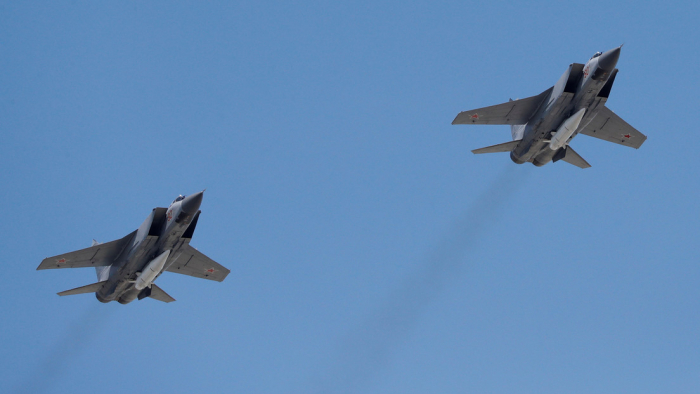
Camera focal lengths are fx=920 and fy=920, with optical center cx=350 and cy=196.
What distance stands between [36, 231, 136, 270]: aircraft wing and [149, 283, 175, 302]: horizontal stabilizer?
283cm

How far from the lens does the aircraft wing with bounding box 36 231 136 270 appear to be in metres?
51.1

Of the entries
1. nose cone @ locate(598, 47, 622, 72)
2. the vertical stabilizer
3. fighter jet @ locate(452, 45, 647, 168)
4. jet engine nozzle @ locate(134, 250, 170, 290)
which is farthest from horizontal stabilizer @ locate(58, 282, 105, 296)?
nose cone @ locate(598, 47, 622, 72)

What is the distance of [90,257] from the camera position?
2044 inches

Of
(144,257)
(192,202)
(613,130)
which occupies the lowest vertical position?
(144,257)

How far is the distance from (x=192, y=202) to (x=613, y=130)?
2637 centimetres

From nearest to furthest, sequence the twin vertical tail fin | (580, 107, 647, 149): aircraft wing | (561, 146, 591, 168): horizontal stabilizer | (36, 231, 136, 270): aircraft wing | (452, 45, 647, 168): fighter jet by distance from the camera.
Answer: (452, 45, 647, 168): fighter jet → (36, 231, 136, 270): aircraft wing → the twin vertical tail fin → (561, 146, 591, 168): horizontal stabilizer → (580, 107, 647, 149): aircraft wing

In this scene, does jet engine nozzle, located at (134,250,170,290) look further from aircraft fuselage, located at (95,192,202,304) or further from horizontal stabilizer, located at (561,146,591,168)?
horizontal stabilizer, located at (561,146,591,168)

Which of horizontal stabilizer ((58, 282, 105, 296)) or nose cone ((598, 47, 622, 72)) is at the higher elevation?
nose cone ((598, 47, 622, 72))

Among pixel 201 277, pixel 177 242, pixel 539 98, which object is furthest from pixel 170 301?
pixel 539 98

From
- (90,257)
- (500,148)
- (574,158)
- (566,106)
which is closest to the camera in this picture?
(566,106)

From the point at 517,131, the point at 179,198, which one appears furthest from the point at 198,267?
the point at 517,131

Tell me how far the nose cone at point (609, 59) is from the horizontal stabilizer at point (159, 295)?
89.5ft

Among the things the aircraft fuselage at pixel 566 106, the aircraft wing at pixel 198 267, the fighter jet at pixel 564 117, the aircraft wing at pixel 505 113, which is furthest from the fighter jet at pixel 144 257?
the aircraft fuselage at pixel 566 106

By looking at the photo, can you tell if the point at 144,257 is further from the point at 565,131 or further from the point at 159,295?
the point at 565,131
